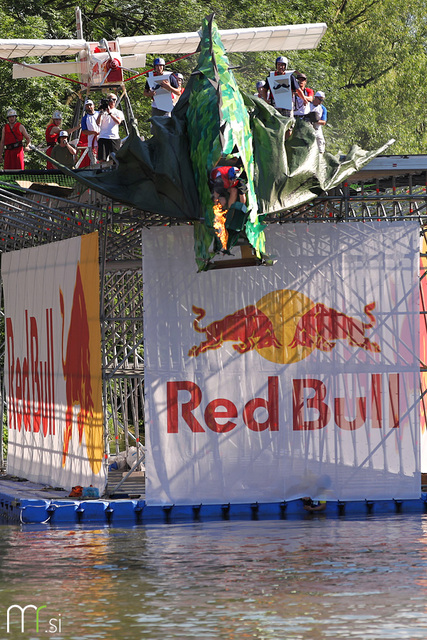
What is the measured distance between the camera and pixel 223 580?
16.2 meters

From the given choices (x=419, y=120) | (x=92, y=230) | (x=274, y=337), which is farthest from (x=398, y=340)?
(x=419, y=120)

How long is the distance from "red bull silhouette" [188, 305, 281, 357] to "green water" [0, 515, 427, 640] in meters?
3.02

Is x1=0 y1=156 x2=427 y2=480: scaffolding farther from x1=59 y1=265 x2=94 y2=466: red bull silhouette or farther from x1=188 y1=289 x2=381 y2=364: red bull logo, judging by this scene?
x1=188 y1=289 x2=381 y2=364: red bull logo

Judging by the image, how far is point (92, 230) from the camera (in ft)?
76.1

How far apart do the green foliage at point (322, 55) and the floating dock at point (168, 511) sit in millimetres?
16960

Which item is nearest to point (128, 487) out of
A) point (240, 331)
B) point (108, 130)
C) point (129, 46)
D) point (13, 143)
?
point (240, 331)

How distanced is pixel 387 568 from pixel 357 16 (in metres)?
41.1

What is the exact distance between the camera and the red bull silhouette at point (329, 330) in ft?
73.1

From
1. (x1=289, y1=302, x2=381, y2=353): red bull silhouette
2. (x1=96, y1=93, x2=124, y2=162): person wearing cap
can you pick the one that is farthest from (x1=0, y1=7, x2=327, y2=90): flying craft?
(x1=289, y1=302, x2=381, y2=353): red bull silhouette

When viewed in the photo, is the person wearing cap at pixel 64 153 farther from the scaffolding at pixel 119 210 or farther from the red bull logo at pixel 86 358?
the red bull logo at pixel 86 358

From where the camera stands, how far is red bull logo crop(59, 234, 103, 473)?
889 inches

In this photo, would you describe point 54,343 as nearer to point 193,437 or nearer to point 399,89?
point 193,437

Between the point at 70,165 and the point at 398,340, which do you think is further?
the point at 70,165

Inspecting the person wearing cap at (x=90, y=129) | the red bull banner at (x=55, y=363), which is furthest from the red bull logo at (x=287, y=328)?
the person wearing cap at (x=90, y=129)
